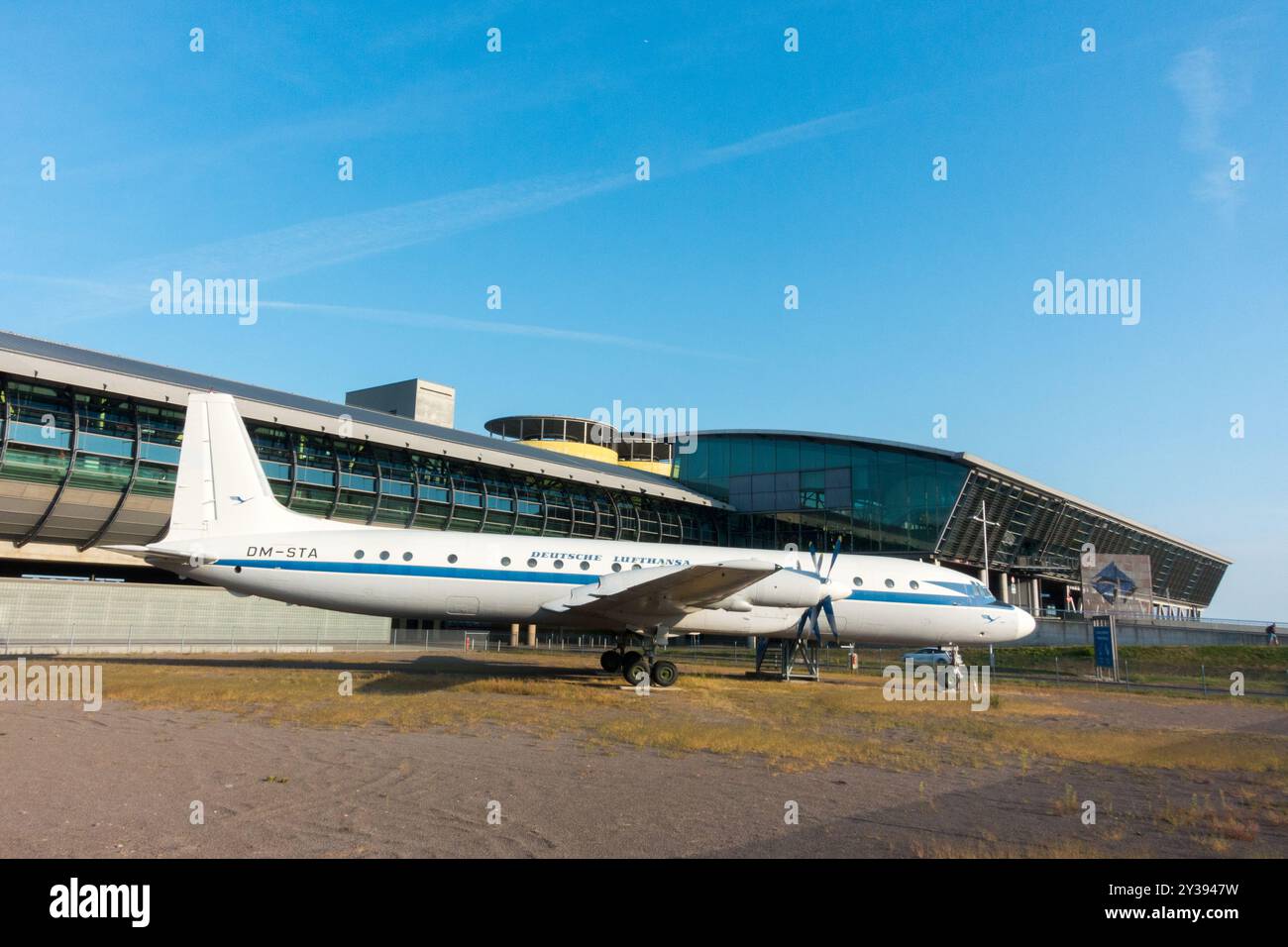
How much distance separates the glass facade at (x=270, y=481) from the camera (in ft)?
103

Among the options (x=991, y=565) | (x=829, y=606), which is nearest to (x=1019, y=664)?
(x=991, y=565)

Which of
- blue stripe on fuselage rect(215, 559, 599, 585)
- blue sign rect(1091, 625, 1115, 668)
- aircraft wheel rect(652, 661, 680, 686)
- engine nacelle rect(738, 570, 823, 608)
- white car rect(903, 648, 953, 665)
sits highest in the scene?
blue stripe on fuselage rect(215, 559, 599, 585)

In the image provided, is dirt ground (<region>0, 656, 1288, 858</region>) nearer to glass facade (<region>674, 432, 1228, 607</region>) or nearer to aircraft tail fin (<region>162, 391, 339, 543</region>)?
aircraft tail fin (<region>162, 391, 339, 543</region>)

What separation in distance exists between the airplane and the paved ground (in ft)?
27.7

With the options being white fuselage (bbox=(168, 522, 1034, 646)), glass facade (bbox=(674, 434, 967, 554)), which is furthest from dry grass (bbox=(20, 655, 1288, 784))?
glass facade (bbox=(674, 434, 967, 554))

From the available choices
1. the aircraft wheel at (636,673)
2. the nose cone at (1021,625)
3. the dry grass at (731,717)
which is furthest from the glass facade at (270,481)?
the nose cone at (1021,625)

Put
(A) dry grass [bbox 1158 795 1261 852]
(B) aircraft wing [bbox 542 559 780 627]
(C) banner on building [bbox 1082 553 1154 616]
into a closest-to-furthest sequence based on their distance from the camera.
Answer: (A) dry grass [bbox 1158 795 1261 852], (B) aircraft wing [bbox 542 559 780 627], (C) banner on building [bbox 1082 553 1154 616]

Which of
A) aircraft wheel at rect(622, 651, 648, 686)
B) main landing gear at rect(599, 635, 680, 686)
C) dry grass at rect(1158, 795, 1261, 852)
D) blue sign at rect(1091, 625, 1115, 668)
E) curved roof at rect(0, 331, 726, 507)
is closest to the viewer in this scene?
dry grass at rect(1158, 795, 1261, 852)

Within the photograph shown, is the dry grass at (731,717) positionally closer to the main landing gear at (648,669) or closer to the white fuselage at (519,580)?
the main landing gear at (648,669)

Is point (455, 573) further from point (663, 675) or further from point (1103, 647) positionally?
point (1103, 647)

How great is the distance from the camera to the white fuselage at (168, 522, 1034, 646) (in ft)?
72.5

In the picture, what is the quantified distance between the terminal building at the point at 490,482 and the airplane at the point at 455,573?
43.0ft

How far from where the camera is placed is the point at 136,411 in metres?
33.8
